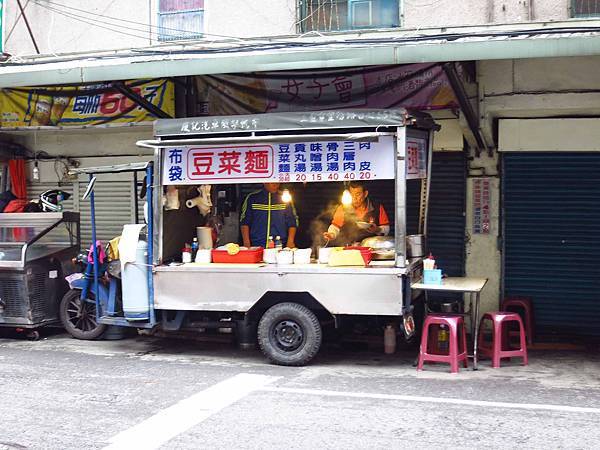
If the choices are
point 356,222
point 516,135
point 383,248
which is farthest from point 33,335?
point 516,135

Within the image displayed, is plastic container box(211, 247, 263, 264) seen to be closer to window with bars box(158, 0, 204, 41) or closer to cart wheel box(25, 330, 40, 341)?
cart wheel box(25, 330, 40, 341)

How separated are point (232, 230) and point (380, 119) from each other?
11.1 ft

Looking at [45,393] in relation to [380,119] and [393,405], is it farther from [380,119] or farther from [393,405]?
[380,119]

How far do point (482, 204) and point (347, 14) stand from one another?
346 cm

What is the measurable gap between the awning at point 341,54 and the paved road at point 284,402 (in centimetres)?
336

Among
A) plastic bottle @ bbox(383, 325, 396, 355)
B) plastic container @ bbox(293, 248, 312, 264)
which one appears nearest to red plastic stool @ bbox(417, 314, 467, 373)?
plastic bottle @ bbox(383, 325, 396, 355)

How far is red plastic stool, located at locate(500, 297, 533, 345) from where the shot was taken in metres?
9.78

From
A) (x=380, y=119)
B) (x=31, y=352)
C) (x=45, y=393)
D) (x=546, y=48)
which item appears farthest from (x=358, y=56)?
(x=31, y=352)

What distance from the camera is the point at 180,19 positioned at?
39.3 feet

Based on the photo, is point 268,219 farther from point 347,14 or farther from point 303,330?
point 347,14

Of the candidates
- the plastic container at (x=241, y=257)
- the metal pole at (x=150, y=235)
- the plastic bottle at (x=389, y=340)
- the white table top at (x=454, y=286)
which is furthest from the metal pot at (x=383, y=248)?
the metal pole at (x=150, y=235)

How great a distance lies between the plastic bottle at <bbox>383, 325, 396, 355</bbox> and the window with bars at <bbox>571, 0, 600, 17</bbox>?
4940 millimetres

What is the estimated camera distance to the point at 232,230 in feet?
34.4

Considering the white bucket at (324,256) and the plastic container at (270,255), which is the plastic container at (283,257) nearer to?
the plastic container at (270,255)
